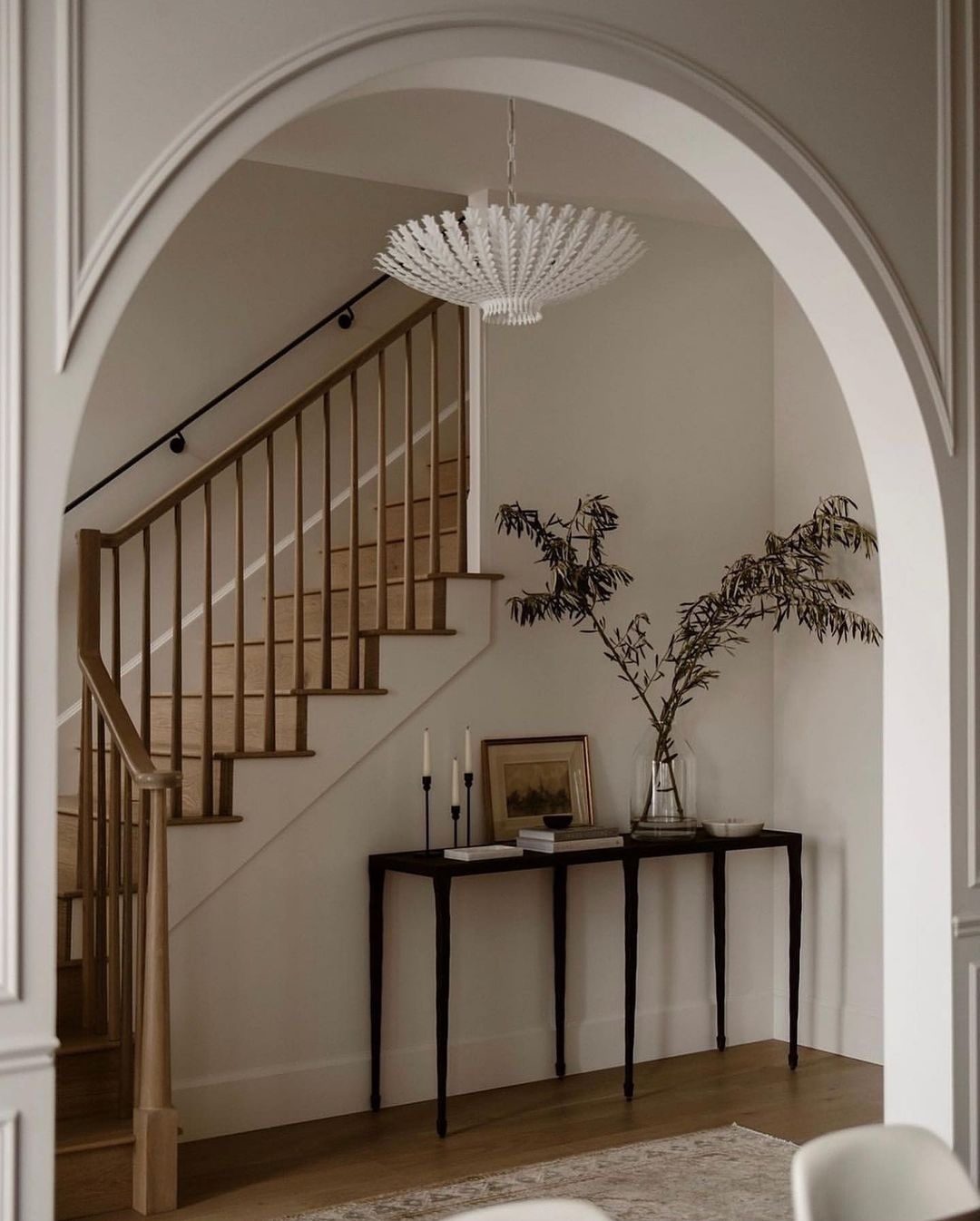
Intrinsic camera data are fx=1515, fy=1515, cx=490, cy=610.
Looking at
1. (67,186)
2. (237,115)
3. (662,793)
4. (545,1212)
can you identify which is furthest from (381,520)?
(545,1212)

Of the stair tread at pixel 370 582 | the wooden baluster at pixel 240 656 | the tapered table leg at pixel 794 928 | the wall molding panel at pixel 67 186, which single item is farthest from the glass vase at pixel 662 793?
the wall molding panel at pixel 67 186

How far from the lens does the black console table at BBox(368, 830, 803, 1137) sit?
4.88 m

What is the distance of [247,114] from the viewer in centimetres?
280

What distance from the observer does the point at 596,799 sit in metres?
5.81

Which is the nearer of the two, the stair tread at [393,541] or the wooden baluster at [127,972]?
the wooden baluster at [127,972]

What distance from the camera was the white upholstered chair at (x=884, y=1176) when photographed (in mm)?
2186

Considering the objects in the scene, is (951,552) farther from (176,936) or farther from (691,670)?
(176,936)

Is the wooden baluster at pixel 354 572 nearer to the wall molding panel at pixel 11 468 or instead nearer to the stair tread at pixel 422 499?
the stair tread at pixel 422 499

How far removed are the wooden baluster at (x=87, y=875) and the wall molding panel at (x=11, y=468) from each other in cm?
201

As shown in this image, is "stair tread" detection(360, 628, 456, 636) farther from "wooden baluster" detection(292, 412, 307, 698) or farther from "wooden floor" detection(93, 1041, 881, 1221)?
"wooden floor" detection(93, 1041, 881, 1221)

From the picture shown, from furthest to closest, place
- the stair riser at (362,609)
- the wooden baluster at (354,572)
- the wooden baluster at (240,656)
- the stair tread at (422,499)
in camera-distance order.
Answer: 1. the stair tread at (422,499)
2. the stair riser at (362,609)
3. the wooden baluster at (354,572)
4. the wooden baluster at (240,656)

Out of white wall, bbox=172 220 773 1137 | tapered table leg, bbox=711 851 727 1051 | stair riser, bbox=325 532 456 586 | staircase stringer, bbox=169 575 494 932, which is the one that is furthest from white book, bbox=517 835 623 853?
stair riser, bbox=325 532 456 586

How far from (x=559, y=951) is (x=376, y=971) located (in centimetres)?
77

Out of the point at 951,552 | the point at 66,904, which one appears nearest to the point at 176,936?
the point at 66,904
